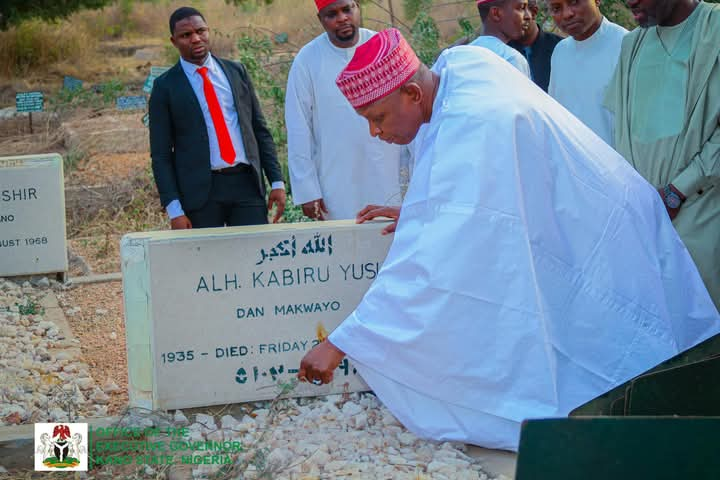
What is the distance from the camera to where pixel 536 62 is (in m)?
6.22

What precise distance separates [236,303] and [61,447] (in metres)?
1.00

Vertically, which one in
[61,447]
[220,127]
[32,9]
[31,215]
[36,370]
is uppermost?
[32,9]

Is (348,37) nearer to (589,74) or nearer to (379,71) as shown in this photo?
(589,74)

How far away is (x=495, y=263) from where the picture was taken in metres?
3.66

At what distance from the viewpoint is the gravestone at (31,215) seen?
780 cm

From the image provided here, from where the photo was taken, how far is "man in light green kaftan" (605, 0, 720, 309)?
449 cm

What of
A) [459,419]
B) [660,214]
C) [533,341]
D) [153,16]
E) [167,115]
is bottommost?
[459,419]

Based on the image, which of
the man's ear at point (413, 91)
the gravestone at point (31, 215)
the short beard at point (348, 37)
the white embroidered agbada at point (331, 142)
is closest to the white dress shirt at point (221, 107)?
the white embroidered agbada at point (331, 142)

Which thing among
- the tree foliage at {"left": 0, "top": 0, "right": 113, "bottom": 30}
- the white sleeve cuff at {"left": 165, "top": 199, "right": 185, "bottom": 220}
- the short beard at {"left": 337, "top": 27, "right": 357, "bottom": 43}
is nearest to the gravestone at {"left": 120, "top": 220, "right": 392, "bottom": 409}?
the white sleeve cuff at {"left": 165, "top": 199, "right": 185, "bottom": 220}

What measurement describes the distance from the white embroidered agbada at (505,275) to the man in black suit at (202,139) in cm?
191

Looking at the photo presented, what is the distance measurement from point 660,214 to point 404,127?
119cm

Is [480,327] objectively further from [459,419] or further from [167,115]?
[167,115]

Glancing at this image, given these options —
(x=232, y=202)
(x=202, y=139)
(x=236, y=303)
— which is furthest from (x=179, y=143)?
(x=236, y=303)

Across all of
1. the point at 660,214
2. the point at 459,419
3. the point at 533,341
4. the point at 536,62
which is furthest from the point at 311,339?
the point at 536,62
